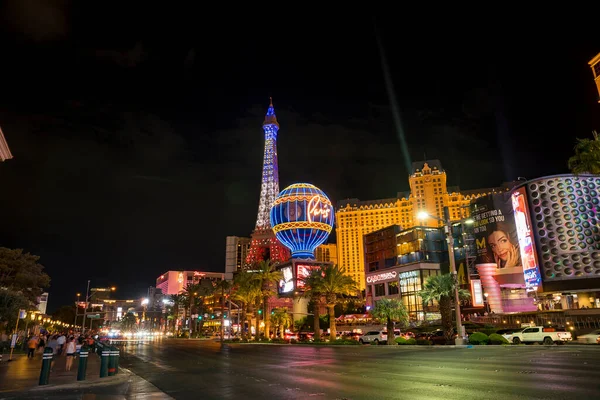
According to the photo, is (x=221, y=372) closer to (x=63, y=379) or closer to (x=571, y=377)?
(x=63, y=379)

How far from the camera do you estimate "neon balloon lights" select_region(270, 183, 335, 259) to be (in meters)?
97.8

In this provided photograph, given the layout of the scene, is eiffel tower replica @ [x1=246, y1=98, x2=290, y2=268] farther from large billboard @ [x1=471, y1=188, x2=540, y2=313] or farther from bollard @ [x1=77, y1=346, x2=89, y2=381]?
bollard @ [x1=77, y1=346, x2=89, y2=381]

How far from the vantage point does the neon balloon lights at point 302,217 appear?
321 ft

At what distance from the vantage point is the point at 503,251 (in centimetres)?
8319

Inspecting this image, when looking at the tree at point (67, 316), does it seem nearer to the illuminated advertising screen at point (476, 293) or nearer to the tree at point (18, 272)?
the tree at point (18, 272)

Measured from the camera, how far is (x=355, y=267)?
635ft

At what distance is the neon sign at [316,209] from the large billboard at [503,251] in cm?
3403

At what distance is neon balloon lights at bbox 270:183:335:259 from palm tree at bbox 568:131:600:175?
67329 millimetres

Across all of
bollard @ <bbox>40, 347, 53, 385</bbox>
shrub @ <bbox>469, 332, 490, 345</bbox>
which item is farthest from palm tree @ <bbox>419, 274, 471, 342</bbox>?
bollard @ <bbox>40, 347, 53, 385</bbox>

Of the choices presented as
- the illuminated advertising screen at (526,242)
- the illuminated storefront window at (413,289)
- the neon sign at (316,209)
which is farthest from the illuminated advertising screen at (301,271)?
the illuminated advertising screen at (526,242)

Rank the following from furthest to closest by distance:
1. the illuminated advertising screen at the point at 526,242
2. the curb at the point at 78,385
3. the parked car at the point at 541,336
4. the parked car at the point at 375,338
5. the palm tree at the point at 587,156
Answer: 1. the illuminated advertising screen at the point at 526,242
2. the parked car at the point at 375,338
3. the parked car at the point at 541,336
4. the palm tree at the point at 587,156
5. the curb at the point at 78,385

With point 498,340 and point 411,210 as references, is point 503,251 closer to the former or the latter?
point 498,340

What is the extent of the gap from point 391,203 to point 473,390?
190321mm

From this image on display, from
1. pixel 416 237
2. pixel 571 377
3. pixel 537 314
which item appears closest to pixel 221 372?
pixel 571 377
